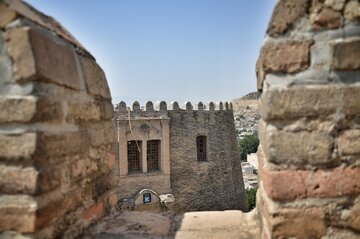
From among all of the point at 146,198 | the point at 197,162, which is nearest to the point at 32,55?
the point at 146,198

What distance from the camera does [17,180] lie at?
5.19ft

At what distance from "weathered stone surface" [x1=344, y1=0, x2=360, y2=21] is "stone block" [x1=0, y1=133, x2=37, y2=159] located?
1.41 m

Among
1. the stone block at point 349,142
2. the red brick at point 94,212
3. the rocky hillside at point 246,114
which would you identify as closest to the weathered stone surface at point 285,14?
the stone block at point 349,142

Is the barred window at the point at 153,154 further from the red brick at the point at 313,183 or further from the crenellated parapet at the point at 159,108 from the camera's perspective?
the red brick at the point at 313,183

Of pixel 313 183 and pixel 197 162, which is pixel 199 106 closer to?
pixel 197 162

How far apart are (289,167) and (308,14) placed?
66 centimetres

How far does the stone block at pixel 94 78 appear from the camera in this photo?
2233 millimetres

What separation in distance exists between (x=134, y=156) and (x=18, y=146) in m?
16.9

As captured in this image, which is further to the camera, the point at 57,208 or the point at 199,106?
the point at 199,106

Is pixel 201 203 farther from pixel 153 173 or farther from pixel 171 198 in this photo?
pixel 153 173

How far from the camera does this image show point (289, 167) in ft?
5.16

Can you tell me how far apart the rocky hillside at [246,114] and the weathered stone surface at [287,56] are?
45.6m

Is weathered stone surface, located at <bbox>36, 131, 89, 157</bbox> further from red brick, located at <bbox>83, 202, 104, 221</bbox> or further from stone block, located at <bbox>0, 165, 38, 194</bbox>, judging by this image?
red brick, located at <bbox>83, 202, 104, 221</bbox>

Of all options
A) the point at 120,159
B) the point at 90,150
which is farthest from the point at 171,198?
the point at 90,150
